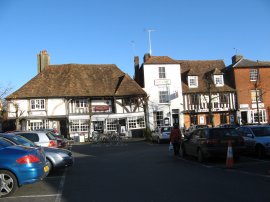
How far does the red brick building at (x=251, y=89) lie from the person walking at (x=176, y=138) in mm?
27762

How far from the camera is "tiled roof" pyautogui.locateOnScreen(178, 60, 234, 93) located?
45438mm

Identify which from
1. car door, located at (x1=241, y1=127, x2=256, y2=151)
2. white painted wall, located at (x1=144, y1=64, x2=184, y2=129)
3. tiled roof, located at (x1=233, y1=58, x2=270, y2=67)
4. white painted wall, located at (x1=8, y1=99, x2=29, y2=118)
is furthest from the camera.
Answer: tiled roof, located at (x1=233, y1=58, x2=270, y2=67)

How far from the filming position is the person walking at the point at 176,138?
18573 mm

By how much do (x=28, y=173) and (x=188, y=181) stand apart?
4422 millimetres

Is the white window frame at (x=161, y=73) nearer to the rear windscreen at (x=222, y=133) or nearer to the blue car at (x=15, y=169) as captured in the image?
the rear windscreen at (x=222, y=133)

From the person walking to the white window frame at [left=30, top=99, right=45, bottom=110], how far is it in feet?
82.5

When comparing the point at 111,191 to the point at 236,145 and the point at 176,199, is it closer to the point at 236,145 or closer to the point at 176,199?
the point at 176,199

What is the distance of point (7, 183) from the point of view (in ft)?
30.1

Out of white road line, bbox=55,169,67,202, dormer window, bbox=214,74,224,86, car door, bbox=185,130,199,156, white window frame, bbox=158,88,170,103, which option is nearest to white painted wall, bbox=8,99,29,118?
white window frame, bbox=158,88,170,103

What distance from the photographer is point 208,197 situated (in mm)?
8438

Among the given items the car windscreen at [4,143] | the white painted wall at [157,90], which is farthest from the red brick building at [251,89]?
the car windscreen at [4,143]

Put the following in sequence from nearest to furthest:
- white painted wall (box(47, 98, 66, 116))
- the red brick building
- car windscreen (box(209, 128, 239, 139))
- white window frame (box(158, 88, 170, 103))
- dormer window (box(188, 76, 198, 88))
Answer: car windscreen (box(209, 128, 239, 139)) → white painted wall (box(47, 98, 66, 116)) → white window frame (box(158, 88, 170, 103)) → the red brick building → dormer window (box(188, 76, 198, 88))

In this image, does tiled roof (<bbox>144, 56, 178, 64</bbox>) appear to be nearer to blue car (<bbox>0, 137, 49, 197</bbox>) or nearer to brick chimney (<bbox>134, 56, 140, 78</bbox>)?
brick chimney (<bbox>134, 56, 140, 78</bbox>)

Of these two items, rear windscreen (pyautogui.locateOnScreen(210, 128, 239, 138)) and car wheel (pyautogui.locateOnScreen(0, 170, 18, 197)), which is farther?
rear windscreen (pyautogui.locateOnScreen(210, 128, 239, 138))
